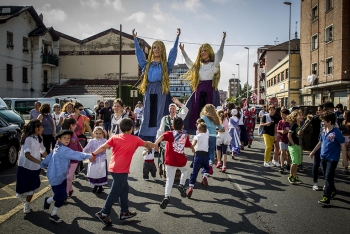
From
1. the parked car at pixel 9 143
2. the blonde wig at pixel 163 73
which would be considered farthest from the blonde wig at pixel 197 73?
the parked car at pixel 9 143

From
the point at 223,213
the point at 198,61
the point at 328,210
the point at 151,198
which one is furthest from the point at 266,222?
the point at 198,61

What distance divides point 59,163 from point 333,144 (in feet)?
15.3

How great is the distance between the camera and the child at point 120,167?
14.3ft

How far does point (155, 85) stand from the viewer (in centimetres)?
670

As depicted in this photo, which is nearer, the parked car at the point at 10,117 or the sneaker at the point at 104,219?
the sneaker at the point at 104,219

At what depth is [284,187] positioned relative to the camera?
6.52m

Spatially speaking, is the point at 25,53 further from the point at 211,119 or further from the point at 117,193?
the point at 117,193

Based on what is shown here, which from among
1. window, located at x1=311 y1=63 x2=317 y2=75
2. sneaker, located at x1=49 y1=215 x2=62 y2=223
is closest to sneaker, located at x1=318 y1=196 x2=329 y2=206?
sneaker, located at x1=49 y1=215 x2=62 y2=223

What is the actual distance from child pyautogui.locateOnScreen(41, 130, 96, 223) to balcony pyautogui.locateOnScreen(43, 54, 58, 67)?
3667 centimetres

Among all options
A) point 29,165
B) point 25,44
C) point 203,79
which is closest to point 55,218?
point 29,165

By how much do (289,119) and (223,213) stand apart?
350 cm

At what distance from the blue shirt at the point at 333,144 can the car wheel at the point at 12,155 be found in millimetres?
7729

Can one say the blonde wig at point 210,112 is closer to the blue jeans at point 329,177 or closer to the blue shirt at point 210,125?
the blue shirt at point 210,125

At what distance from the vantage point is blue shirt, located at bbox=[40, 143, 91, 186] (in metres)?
4.57
